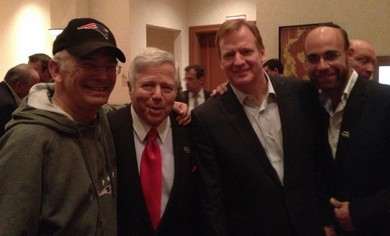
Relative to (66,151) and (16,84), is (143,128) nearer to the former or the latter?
(66,151)

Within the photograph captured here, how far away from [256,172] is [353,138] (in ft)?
1.52

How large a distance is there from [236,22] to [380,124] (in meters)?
0.82

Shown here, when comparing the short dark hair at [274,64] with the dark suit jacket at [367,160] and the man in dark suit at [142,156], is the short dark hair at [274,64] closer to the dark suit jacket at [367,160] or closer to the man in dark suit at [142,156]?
the dark suit jacket at [367,160]

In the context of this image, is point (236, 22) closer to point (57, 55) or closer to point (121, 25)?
point (57, 55)

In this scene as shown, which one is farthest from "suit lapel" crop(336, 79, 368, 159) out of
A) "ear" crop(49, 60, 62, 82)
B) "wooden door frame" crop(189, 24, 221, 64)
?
"wooden door frame" crop(189, 24, 221, 64)

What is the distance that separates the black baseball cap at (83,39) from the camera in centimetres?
144

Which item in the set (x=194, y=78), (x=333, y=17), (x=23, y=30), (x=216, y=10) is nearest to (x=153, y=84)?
(x=333, y=17)

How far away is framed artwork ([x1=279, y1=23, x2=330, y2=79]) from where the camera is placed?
4938mm

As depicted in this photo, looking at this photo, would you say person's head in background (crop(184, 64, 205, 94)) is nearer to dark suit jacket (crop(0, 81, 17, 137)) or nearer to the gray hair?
dark suit jacket (crop(0, 81, 17, 137))

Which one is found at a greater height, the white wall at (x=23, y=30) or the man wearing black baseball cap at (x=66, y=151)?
the white wall at (x=23, y=30)

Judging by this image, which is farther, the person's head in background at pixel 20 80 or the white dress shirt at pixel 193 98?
the white dress shirt at pixel 193 98

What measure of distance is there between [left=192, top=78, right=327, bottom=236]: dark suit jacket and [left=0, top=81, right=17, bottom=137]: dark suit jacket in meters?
2.07

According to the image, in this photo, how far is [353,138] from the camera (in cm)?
181

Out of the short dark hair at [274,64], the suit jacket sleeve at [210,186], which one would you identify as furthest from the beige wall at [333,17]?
the suit jacket sleeve at [210,186]
